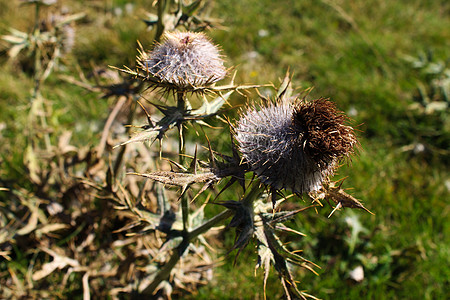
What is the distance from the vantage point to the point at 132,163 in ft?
10.3

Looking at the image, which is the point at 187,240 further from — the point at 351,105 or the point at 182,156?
the point at 351,105

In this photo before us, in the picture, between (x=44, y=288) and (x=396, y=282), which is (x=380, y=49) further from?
(x=44, y=288)

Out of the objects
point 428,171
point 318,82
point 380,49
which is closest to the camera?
point 428,171

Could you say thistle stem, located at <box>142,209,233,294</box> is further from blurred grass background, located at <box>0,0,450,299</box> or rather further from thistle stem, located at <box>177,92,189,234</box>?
blurred grass background, located at <box>0,0,450,299</box>

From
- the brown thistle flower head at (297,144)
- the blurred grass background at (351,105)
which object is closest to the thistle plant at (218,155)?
the brown thistle flower head at (297,144)

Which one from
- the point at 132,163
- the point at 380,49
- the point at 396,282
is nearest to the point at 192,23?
the point at 132,163

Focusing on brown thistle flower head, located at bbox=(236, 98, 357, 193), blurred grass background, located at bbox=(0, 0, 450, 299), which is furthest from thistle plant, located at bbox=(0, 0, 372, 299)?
blurred grass background, located at bbox=(0, 0, 450, 299)

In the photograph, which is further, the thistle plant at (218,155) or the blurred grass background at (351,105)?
the blurred grass background at (351,105)

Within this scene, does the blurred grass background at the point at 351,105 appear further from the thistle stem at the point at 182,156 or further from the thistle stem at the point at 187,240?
the thistle stem at the point at 182,156

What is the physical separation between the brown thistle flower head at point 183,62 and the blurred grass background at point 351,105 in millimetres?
809

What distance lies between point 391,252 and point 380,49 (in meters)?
3.62

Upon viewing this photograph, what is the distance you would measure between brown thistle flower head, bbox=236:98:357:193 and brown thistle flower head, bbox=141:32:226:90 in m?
0.34

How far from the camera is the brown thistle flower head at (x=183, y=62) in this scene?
1.86m

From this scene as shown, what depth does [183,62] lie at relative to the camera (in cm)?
192
